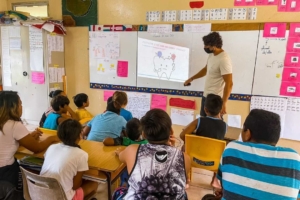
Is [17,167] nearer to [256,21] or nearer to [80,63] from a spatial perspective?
[80,63]

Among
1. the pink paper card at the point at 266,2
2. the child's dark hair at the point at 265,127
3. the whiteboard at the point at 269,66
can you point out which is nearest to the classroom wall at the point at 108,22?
the pink paper card at the point at 266,2

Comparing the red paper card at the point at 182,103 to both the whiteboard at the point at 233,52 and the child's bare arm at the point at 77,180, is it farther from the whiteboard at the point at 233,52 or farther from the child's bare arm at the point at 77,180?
the child's bare arm at the point at 77,180

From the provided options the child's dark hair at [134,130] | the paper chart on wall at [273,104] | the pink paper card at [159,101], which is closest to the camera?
the child's dark hair at [134,130]

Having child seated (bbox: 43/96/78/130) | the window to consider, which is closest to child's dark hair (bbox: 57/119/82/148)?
child seated (bbox: 43/96/78/130)

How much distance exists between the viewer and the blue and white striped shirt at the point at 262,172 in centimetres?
99

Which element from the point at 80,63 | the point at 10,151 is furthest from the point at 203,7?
the point at 10,151

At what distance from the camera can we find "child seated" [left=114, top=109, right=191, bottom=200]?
3.66 ft

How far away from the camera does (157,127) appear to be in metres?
1.20

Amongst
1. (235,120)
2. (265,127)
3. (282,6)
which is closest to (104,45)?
(235,120)

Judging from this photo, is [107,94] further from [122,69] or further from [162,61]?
[162,61]

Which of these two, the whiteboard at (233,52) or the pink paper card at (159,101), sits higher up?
the whiteboard at (233,52)

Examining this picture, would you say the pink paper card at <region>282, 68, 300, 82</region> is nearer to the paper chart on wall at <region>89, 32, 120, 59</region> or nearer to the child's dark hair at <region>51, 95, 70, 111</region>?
the paper chart on wall at <region>89, 32, 120, 59</region>

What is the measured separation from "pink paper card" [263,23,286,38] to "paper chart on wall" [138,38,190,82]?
1.04m

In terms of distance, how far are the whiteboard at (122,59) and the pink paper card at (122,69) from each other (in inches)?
1.9
